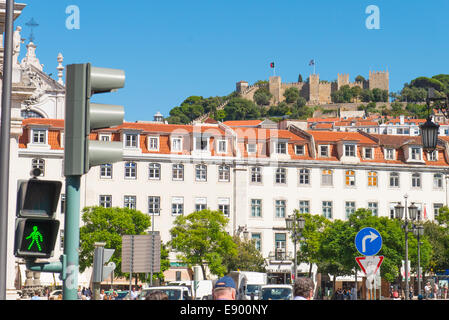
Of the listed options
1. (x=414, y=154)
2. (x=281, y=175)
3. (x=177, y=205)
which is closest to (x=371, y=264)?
(x=177, y=205)

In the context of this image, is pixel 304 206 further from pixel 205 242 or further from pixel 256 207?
pixel 205 242

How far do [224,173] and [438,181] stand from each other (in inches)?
751

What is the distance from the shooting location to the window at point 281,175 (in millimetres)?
78000

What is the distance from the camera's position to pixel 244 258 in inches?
2657

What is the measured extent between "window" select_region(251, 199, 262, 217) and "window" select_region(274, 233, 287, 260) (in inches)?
90.8

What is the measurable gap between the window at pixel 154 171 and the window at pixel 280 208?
33.1ft

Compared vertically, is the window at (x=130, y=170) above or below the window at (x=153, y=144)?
below

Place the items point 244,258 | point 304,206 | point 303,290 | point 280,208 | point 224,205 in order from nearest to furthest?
point 303,290 → point 244,258 → point 224,205 → point 280,208 → point 304,206

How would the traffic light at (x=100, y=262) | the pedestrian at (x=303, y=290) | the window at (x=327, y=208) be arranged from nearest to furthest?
the pedestrian at (x=303, y=290), the traffic light at (x=100, y=262), the window at (x=327, y=208)

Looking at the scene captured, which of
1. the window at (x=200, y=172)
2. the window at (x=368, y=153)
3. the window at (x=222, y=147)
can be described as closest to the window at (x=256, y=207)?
the window at (x=200, y=172)

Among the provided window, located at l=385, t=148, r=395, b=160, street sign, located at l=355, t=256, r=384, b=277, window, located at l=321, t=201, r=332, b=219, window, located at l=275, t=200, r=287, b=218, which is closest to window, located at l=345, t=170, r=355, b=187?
window, located at l=321, t=201, r=332, b=219

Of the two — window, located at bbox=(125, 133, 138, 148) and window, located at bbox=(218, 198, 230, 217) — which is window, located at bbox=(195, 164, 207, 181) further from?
window, located at bbox=(125, 133, 138, 148)

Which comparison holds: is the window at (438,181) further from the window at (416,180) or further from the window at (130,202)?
the window at (130,202)
